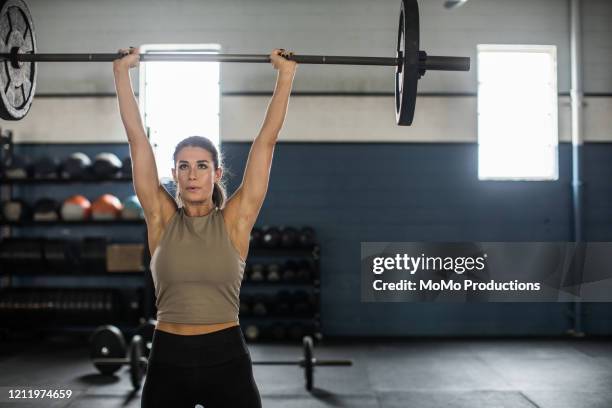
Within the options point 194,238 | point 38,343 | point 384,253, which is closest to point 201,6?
point 384,253

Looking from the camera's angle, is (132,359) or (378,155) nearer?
(132,359)

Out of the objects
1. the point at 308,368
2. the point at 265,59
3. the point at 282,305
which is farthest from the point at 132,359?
the point at 265,59

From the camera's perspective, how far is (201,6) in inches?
217

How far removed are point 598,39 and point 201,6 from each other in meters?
3.64

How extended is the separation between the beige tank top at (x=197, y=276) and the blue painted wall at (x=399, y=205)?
409 cm

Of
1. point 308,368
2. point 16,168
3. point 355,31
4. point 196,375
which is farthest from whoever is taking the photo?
point 355,31

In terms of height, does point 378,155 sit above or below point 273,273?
above

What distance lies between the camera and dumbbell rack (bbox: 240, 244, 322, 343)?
514 centimetres

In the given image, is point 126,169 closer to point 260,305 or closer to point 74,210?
point 74,210

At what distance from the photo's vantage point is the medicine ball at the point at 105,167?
505 cm

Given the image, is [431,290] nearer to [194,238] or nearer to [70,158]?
[70,158]

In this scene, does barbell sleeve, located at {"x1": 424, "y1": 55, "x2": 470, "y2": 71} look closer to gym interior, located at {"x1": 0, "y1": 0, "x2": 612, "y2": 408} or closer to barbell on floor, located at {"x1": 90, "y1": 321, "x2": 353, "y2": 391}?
barbell on floor, located at {"x1": 90, "y1": 321, "x2": 353, "y2": 391}

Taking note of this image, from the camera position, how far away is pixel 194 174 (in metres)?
1.40

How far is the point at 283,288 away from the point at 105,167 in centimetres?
186
